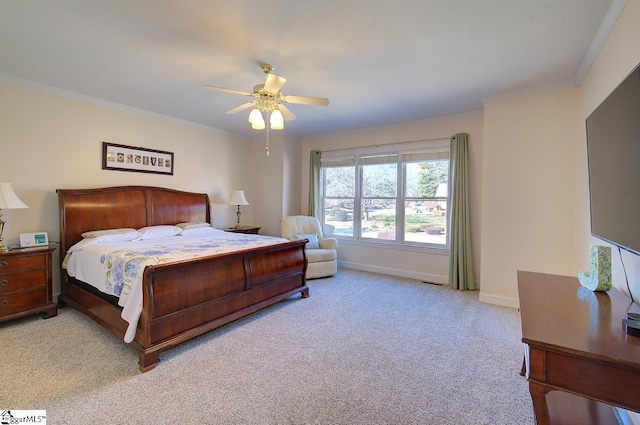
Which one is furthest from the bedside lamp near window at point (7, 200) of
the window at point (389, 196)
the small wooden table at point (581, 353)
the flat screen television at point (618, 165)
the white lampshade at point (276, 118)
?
the flat screen television at point (618, 165)

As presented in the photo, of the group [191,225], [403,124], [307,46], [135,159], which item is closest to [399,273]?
[403,124]

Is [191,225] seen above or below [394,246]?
above

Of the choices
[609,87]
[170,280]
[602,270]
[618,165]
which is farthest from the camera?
[170,280]

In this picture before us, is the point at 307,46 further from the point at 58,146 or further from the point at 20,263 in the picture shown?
the point at 20,263

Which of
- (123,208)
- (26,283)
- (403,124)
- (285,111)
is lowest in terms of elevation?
(26,283)

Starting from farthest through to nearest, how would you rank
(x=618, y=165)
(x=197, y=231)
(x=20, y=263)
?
(x=197, y=231) → (x=20, y=263) → (x=618, y=165)

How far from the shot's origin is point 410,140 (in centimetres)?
486

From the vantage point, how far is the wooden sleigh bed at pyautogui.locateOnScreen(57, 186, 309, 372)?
233 cm

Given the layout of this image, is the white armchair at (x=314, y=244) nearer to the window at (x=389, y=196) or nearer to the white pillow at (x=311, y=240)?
the white pillow at (x=311, y=240)

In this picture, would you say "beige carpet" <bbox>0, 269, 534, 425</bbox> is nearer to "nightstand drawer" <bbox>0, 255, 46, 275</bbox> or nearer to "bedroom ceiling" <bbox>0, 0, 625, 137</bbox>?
"nightstand drawer" <bbox>0, 255, 46, 275</bbox>

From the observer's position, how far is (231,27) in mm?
2205

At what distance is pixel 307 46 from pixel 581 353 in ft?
8.49

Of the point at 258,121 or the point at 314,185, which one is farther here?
the point at 314,185

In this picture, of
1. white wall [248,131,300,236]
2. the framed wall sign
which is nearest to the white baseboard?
white wall [248,131,300,236]
